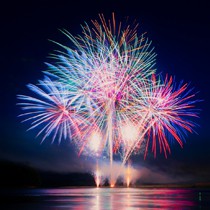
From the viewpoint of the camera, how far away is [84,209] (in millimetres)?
31172

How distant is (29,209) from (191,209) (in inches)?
577

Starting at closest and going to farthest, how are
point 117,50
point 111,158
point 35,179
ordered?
1. point 117,50
2. point 111,158
3. point 35,179

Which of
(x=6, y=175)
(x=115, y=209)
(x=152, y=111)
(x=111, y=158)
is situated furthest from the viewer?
(x=6, y=175)

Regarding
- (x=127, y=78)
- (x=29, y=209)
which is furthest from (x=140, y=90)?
(x=29, y=209)

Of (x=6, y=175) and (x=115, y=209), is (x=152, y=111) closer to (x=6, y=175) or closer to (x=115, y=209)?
(x=115, y=209)

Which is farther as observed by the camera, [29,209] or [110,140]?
[110,140]

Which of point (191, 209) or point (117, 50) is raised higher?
point (117, 50)

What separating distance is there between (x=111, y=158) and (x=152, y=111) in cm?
885

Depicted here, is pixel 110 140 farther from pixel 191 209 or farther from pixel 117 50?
pixel 191 209

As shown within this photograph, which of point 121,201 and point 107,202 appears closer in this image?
point 107,202

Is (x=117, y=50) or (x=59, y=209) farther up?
(x=117, y=50)

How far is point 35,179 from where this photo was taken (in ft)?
433

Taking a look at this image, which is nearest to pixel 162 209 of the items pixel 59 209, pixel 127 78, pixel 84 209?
pixel 84 209

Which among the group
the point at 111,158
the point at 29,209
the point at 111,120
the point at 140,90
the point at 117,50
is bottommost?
the point at 29,209
